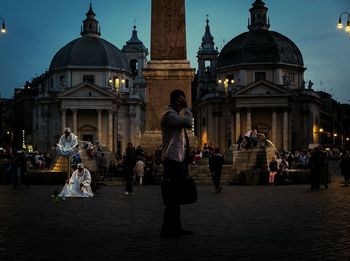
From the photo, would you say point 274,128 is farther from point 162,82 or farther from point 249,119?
point 162,82

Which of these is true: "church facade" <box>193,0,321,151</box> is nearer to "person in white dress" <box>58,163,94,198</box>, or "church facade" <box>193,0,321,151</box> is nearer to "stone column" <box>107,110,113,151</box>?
"stone column" <box>107,110,113,151</box>

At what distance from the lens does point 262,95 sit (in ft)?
284

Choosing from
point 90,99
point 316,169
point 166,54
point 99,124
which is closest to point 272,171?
point 316,169

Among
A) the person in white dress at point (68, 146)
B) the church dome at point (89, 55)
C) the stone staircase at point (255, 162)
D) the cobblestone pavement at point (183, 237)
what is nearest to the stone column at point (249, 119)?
the church dome at point (89, 55)

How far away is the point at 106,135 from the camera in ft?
298

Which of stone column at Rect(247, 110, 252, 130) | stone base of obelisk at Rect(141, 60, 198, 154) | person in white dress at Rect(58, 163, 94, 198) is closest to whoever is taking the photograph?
person in white dress at Rect(58, 163, 94, 198)

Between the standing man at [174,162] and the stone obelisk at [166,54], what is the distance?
682 inches

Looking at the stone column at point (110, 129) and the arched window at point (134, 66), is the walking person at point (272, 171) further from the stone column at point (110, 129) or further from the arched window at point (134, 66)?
the arched window at point (134, 66)

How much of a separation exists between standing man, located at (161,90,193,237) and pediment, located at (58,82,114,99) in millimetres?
79091

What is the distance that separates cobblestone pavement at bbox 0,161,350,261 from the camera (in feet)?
26.9

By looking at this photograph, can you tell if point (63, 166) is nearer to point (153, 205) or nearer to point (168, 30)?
point (168, 30)

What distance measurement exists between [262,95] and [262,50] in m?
8.06

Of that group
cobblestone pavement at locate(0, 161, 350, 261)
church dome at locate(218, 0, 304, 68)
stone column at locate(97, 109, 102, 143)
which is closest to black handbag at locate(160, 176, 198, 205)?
cobblestone pavement at locate(0, 161, 350, 261)

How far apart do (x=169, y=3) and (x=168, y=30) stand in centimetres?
111
